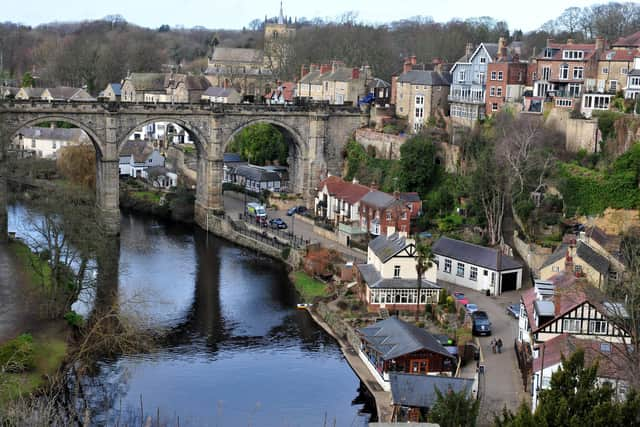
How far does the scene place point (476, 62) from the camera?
6153 centimetres

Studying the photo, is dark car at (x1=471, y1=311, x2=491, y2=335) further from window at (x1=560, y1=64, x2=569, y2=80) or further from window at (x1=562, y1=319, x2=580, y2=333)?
window at (x1=560, y1=64, x2=569, y2=80)

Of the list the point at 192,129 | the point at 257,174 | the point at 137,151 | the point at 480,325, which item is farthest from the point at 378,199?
the point at 137,151

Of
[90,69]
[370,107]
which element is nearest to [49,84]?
[90,69]

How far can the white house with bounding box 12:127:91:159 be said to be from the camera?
77.8m

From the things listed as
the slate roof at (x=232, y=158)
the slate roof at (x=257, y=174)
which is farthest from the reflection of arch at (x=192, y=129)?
the slate roof at (x=232, y=158)

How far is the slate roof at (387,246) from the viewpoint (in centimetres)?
4134

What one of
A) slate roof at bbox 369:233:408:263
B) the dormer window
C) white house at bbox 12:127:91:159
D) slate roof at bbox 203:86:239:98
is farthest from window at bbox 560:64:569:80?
white house at bbox 12:127:91:159

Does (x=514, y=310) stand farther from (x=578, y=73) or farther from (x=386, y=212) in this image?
(x=578, y=73)

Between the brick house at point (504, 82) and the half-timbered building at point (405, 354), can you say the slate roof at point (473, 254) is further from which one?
the brick house at point (504, 82)

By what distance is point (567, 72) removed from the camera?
2245 inches

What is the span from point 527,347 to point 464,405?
11079mm

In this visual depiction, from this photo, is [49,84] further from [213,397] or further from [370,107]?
[213,397]

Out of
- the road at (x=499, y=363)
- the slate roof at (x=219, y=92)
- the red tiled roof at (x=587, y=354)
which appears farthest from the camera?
the slate roof at (x=219, y=92)

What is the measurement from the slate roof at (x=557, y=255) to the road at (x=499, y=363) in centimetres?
222
